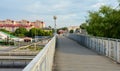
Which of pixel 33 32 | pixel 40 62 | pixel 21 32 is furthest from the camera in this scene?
pixel 21 32

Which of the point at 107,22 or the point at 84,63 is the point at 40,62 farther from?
the point at 107,22

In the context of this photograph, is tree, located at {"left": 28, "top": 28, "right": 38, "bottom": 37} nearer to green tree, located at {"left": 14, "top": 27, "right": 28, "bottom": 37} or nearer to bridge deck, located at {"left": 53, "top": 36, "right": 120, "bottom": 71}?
green tree, located at {"left": 14, "top": 27, "right": 28, "bottom": 37}

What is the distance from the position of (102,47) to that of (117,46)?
5554 mm

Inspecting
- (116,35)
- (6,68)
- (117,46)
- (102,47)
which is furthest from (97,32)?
(6,68)

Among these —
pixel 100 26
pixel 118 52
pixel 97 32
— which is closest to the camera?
pixel 118 52

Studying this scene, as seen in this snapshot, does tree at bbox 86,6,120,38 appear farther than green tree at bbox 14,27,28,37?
No

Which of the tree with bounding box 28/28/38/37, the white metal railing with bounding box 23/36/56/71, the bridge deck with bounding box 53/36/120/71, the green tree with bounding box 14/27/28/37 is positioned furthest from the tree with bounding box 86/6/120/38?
the green tree with bounding box 14/27/28/37

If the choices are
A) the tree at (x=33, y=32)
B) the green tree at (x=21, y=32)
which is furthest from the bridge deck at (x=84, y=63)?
the green tree at (x=21, y=32)

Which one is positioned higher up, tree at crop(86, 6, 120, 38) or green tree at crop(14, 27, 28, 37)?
tree at crop(86, 6, 120, 38)

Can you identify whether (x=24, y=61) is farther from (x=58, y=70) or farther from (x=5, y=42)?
(x=5, y=42)

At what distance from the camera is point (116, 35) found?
93.7 feet

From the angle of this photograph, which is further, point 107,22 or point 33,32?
point 33,32

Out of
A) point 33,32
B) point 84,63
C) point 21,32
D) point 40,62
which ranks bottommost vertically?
point 21,32

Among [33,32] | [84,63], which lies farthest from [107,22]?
[33,32]
